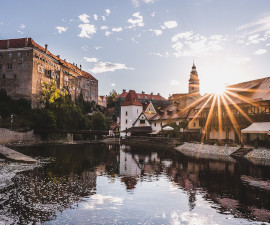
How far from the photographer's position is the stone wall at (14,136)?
57.0 metres

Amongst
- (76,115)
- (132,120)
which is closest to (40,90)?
(76,115)

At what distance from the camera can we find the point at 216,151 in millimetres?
36750

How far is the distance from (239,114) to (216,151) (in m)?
6.51

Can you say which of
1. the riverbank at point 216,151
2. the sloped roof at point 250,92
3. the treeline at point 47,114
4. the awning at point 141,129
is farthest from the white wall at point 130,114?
the sloped roof at point 250,92

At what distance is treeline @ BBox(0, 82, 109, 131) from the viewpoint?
68625 mm

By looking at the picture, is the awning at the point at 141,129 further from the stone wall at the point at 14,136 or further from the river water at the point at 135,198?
the river water at the point at 135,198

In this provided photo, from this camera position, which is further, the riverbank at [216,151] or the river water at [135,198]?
the riverbank at [216,151]

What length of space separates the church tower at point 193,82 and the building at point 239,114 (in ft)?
151

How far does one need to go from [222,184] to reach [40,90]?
75.1 metres

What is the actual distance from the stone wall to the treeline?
188cm

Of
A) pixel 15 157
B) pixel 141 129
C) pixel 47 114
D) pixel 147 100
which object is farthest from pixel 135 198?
pixel 147 100

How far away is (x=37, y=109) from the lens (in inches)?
2995

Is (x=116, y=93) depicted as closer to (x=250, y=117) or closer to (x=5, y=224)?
(x=250, y=117)

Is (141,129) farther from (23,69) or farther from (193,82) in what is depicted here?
(23,69)
